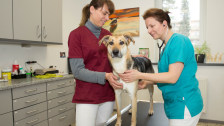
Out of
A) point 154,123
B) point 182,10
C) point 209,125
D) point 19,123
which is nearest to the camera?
point 154,123

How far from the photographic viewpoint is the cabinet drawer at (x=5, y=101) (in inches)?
81.8

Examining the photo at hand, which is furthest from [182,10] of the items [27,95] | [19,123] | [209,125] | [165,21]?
[19,123]

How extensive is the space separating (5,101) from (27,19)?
1.30 meters

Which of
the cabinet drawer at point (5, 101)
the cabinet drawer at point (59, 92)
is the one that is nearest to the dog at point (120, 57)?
the cabinet drawer at point (5, 101)

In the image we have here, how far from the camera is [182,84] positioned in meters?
1.16

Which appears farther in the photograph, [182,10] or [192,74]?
[182,10]

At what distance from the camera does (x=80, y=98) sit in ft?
4.55

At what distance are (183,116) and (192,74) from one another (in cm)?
29

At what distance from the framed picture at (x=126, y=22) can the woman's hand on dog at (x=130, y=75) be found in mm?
2783

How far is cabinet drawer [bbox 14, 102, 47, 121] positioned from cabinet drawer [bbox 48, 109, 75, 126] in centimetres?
30

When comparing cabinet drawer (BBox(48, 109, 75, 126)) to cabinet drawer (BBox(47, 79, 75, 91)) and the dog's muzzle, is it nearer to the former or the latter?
cabinet drawer (BBox(47, 79, 75, 91))

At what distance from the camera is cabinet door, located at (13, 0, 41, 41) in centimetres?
254

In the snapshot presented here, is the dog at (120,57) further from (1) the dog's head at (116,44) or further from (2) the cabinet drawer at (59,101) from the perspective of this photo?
Answer: (2) the cabinet drawer at (59,101)

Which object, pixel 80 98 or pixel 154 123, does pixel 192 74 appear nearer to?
pixel 154 123
